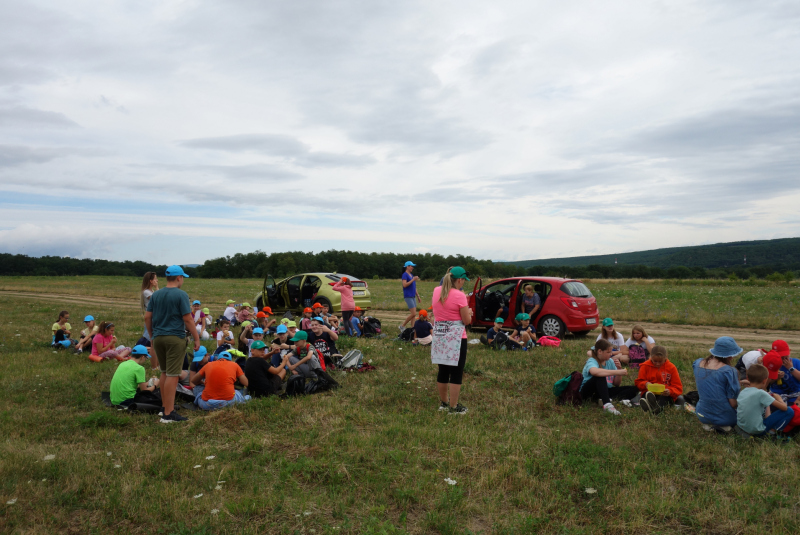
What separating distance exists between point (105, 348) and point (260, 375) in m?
5.14

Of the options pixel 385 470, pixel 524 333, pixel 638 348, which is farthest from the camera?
pixel 524 333

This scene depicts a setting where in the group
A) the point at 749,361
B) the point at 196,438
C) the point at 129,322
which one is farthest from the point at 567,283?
the point at 129,322

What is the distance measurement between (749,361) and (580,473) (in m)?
3.74

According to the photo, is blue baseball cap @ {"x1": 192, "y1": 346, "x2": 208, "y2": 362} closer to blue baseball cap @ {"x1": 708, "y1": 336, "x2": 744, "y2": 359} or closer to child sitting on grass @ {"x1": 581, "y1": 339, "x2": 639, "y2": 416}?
child sitting on grass @ {"x1": 581, "y1": 339, "x2": 639, "y2": 416}

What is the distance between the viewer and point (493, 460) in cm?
480

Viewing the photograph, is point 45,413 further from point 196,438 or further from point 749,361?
point 749,361

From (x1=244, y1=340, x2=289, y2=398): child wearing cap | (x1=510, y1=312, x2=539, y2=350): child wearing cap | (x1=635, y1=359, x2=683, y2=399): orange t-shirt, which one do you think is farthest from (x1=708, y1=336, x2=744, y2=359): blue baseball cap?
(x1=244, y1=340, x2=289, y2=398): child wearing cap

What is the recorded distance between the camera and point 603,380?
21.6 feet

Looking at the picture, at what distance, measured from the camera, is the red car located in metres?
11.7

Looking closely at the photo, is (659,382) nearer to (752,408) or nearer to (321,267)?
(752,408)

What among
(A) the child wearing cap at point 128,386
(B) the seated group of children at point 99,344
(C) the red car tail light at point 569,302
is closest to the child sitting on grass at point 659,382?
(C) the red car tail light at point 569,302

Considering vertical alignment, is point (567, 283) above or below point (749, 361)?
above

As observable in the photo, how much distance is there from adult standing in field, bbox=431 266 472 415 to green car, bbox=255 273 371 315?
8465mm

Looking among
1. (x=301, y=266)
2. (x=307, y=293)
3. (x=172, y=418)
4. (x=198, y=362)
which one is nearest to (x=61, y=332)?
(x=198, y=362)
